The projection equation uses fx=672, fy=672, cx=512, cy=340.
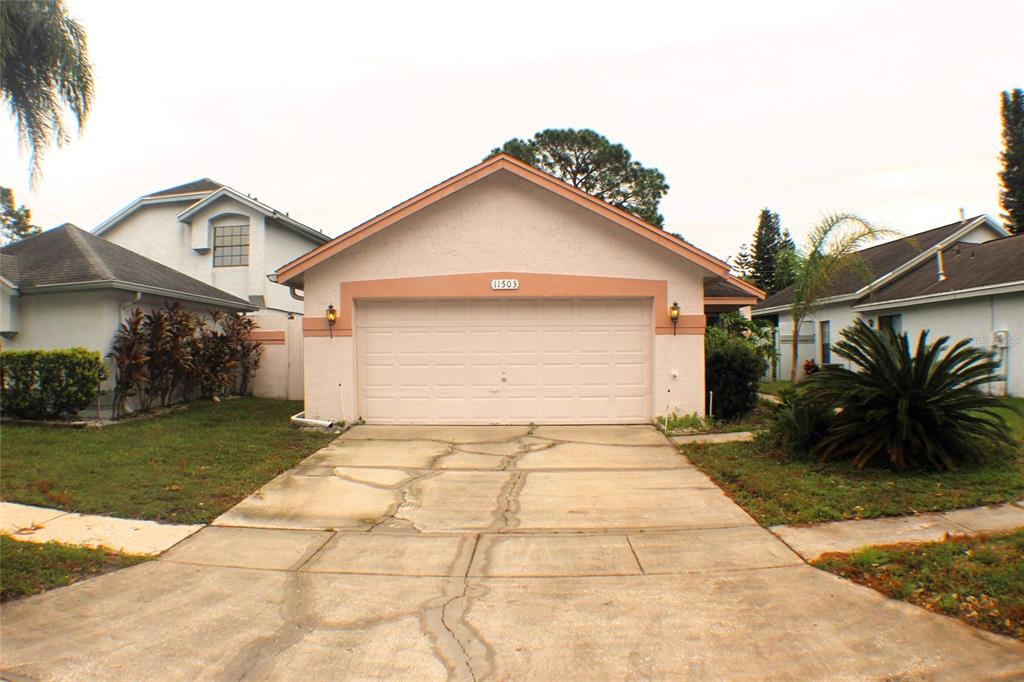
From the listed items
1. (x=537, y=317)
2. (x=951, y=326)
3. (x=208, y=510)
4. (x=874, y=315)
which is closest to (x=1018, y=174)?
(x=874, y=315)

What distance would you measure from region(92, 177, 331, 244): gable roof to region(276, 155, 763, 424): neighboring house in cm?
954

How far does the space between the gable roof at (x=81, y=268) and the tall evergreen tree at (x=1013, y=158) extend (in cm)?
3681

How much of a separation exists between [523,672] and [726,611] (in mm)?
1542

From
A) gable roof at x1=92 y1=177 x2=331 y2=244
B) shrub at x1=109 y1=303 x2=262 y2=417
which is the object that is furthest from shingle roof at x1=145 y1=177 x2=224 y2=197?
shrub at x1=109 y1=303 x2=262 y2=417

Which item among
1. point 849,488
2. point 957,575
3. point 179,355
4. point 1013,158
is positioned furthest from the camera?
point 1013,158

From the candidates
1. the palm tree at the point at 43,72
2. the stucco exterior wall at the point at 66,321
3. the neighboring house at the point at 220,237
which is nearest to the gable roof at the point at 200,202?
the neighboring house at the point at 220,237

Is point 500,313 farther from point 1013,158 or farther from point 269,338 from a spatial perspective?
point 1013,158

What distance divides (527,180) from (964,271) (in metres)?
12.6

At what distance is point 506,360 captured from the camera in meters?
11.9

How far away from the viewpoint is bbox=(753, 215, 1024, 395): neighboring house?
48.3 feet

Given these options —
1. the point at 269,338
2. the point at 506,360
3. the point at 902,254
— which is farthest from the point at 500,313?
the point at 902,254

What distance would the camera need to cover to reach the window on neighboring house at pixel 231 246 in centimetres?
2072

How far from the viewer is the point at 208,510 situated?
6.80 m

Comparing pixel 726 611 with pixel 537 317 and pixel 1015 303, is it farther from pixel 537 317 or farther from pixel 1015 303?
pixel 1015 303
